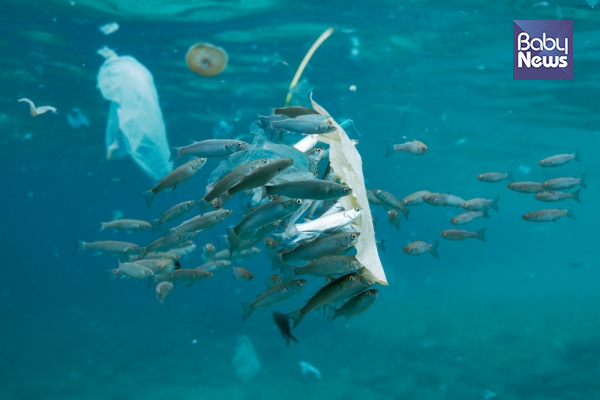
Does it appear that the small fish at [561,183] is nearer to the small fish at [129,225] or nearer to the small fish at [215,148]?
the small fish at [215,148]

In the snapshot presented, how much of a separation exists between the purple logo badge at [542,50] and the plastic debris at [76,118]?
2306 cm

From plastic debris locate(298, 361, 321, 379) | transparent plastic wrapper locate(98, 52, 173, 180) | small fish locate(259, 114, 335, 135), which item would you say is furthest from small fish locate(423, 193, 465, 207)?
plastic debris locate(298, 361, 321, 379)

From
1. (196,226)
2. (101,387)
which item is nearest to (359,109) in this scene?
(101,387)

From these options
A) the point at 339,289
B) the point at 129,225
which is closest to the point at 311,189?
the point at 339,289

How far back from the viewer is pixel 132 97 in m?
12.4

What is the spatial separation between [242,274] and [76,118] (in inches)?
960

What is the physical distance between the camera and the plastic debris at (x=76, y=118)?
989 inches

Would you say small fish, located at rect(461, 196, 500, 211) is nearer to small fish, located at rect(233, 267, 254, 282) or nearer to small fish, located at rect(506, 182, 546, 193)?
small fish, located at rect(506, 182, 546, 193)

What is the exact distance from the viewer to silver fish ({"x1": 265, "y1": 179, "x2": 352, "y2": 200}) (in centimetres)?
255

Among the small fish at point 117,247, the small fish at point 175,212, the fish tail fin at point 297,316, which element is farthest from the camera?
the small fish at point 117,247

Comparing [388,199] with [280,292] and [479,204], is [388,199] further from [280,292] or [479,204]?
[479,204]

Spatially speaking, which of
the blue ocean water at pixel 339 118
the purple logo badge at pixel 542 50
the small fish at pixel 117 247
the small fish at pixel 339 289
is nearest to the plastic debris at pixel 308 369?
the blue ocean water at pixel 339 118

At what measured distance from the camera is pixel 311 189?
8.53 feet

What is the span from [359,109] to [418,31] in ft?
32.6
